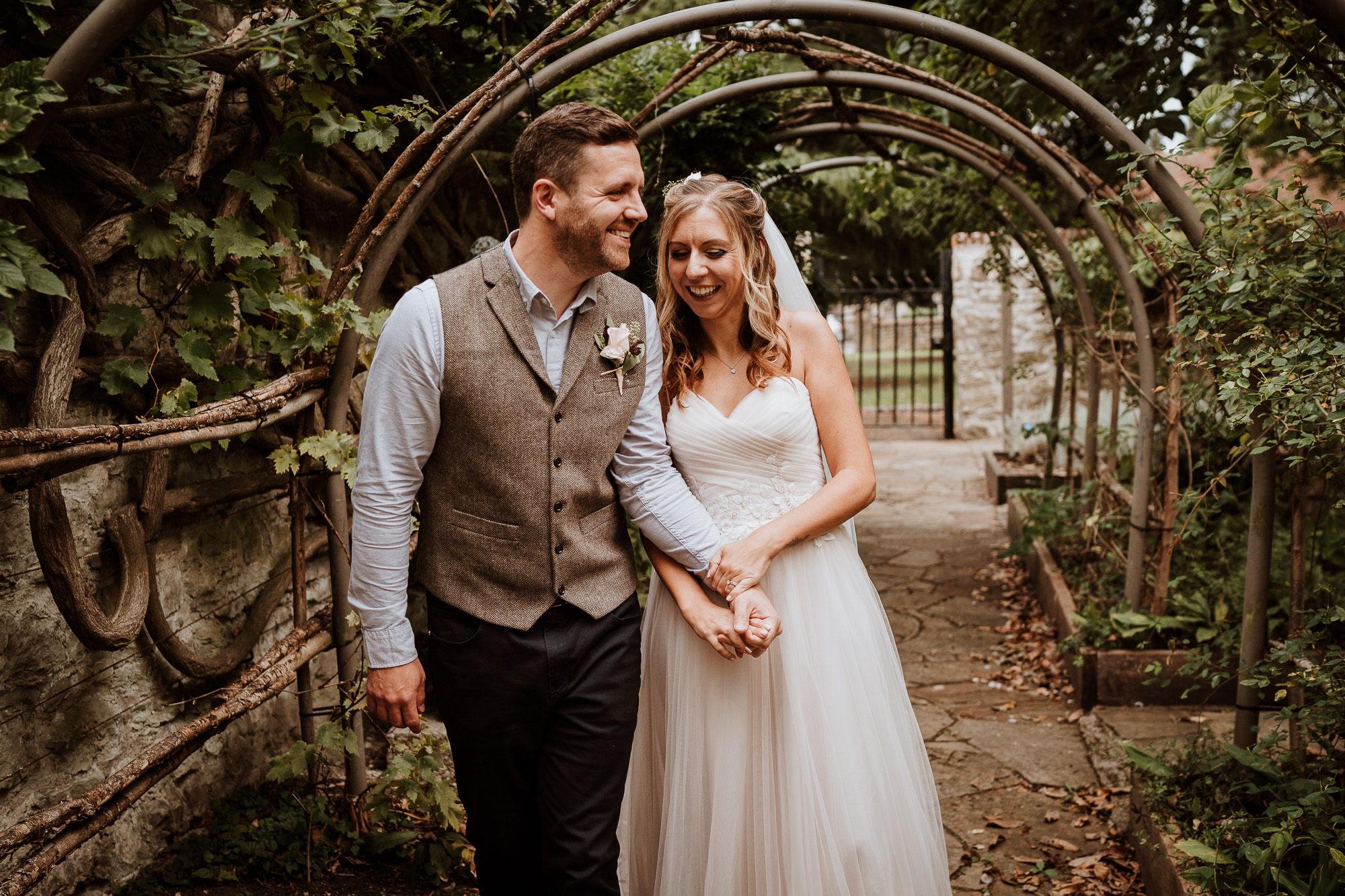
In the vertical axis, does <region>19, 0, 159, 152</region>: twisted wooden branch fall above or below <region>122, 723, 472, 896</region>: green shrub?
above

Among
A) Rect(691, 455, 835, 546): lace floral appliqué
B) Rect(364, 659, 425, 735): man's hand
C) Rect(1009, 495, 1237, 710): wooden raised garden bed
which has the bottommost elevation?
Rect(1009, 495, 1237, 710): wooden raised garden bed

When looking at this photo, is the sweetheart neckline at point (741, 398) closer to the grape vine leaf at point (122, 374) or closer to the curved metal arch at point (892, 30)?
the curved metal arch at point (892, 30)

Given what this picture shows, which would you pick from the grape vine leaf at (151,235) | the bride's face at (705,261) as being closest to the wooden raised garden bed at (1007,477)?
the bride's face at (705,261)

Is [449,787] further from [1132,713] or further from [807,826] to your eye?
[1132,713]

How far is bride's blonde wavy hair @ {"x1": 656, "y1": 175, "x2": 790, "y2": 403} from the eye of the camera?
2.37 m

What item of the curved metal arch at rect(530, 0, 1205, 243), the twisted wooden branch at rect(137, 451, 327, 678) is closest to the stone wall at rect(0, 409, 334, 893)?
the twisted wooden branch at rect(137, 451, 327, 678)

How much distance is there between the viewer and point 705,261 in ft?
7.70

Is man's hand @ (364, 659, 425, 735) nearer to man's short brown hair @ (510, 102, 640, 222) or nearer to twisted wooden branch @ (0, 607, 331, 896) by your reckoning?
twisted wooden branch @ (0, 607, 331, 896)

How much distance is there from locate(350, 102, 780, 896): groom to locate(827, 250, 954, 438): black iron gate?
14.3 feet

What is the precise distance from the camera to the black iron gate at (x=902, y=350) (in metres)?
12.2

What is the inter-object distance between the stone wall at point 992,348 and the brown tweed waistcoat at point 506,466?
8.89 m

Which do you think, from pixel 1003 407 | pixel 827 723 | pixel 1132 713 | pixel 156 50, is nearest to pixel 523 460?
pixel 827 723

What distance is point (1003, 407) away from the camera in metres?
11.4

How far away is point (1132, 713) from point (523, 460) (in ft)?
10.8
